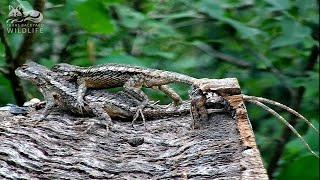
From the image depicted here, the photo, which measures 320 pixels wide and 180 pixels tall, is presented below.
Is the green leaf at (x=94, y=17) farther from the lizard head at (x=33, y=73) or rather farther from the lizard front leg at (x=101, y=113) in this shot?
the lizard front leg at (x=101, y=113)

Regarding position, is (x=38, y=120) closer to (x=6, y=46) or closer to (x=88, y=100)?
(x=88, y=100)

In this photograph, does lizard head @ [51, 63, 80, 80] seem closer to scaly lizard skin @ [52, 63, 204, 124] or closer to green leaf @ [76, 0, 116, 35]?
scaly lizard skin @ [52, 63, 204, 124]

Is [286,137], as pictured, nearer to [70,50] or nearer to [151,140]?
[70,50]

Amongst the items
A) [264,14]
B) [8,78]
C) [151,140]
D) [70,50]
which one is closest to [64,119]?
[151,140]

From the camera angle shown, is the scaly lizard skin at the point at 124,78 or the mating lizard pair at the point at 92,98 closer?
the mating lizard pair at the point at 92,98

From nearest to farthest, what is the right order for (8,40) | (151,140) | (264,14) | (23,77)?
(151,140) → (23,77) → (8,40) → (264,14)

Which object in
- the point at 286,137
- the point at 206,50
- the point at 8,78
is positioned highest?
the point at 8,78

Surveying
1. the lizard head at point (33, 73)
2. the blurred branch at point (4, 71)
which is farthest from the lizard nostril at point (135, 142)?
the blurred branch at point (4, 71)
